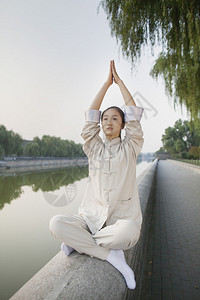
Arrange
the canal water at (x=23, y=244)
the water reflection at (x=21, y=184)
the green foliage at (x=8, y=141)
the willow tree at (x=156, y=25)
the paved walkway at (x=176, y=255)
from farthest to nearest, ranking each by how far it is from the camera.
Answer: the green foliage at (x=8, y=141), the water reflection at (x=21, y=184), the canal water at (x=23, y=244), the willow tree at (x=156, y=25), the paved walkway at (x=176, y=255)

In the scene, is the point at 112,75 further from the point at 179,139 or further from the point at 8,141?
the point at 179,139

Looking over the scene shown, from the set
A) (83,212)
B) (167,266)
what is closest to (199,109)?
(167,266)

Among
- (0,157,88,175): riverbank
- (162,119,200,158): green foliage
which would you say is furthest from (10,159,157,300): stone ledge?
(162,119,200,158): green foliage

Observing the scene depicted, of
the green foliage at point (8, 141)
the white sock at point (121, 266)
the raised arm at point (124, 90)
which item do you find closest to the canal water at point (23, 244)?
the white sock at point (121, 266)

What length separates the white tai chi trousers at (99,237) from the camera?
146 cm

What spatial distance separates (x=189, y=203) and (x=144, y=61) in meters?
4.04

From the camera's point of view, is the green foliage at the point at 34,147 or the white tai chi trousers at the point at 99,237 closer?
the white tai chi trousers at the point at 99,237

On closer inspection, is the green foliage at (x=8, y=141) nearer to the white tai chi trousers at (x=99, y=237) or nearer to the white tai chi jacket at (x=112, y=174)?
the white tai chi jacket at (x=112, y=174)

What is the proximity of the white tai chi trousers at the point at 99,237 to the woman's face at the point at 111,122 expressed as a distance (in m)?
0.71

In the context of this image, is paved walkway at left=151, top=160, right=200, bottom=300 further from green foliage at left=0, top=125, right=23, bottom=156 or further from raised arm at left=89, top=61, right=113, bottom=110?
green foliage at left=0, top=125, right=23, bottom=156

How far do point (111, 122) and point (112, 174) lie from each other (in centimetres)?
42

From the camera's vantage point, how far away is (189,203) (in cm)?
602

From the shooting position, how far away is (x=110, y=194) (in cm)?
169

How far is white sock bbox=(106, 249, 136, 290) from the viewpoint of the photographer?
1.37 metres
